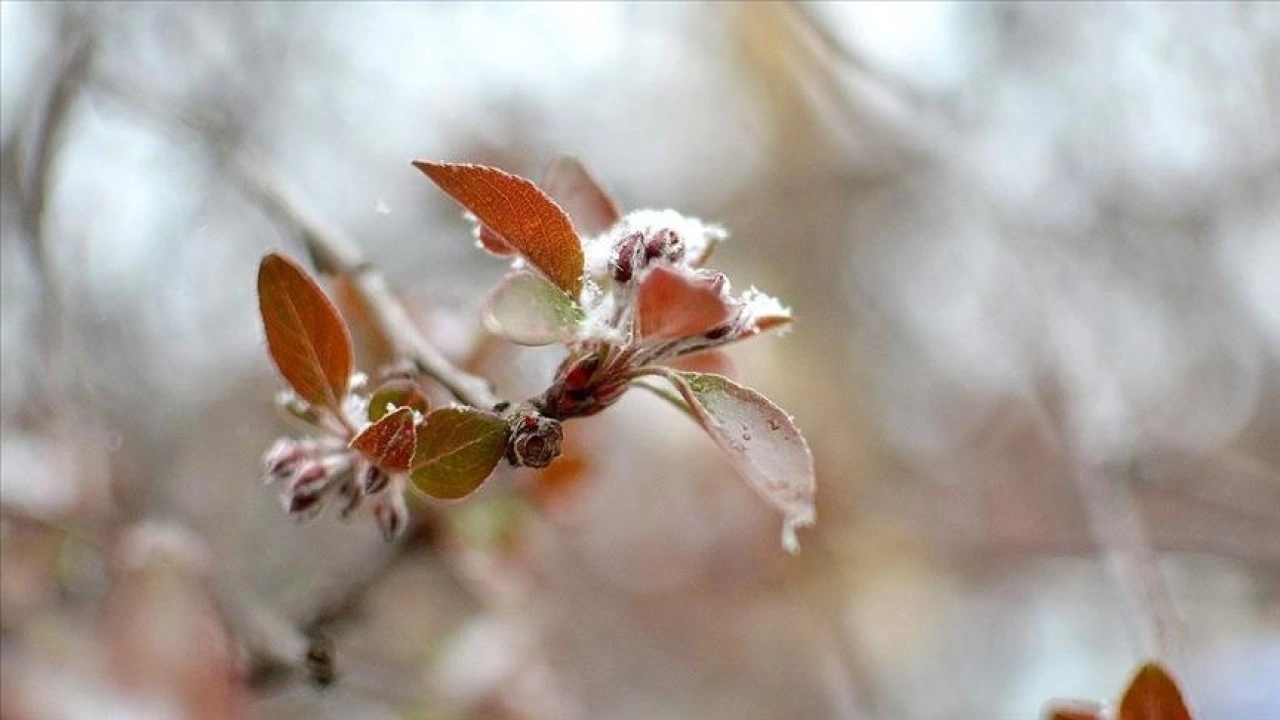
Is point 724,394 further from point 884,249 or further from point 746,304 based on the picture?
point 884,249

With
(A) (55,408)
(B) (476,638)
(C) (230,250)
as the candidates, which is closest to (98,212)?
(C) (230,250)

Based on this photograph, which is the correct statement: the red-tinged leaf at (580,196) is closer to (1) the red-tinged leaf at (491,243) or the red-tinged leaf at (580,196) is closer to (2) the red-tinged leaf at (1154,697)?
(1) the red-tinged leaf at (491,243)

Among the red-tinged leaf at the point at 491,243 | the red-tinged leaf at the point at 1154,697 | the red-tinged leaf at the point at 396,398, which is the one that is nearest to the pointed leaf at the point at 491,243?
the red-tinged leaf at the point at 491,243

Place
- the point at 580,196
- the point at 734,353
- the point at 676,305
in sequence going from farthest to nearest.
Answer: the point at 734,353
the point at 580,196
the point at 676,305

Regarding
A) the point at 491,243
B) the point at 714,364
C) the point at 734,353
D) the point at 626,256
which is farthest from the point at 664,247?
the point at 734,353

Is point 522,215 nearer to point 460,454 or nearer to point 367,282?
point 460,454

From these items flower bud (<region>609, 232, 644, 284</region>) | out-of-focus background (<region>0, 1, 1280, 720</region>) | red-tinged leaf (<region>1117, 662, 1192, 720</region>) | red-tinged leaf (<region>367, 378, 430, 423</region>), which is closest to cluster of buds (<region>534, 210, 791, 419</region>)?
flower bud (<region>609, 232, 644, 284</region>)
